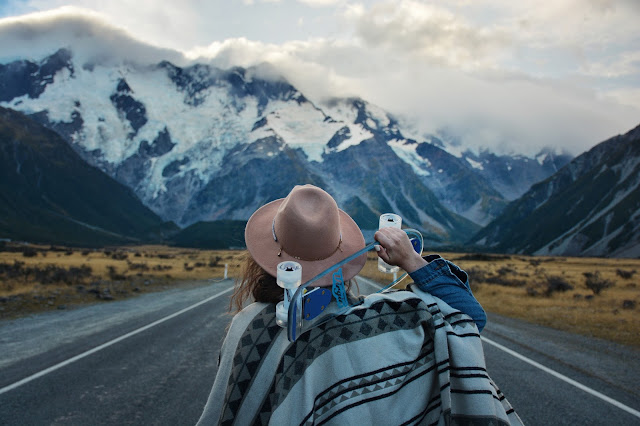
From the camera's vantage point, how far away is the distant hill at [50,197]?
445ft

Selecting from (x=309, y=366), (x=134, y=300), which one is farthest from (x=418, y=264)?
(x=134, y=300)

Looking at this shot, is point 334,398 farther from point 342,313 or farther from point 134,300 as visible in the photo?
point 134,300

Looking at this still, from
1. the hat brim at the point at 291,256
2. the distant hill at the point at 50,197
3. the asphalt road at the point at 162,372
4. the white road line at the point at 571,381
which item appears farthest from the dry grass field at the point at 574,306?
the distant hill at the point at 50,197

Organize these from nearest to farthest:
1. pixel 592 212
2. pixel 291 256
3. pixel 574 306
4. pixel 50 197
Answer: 1. pixel 291 256
2. pixel 574 306
3. pixel 592 212
4. pixel 50 197

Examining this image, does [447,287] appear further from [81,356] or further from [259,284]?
[81,356]

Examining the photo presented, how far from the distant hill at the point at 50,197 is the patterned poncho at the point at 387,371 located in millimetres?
131420

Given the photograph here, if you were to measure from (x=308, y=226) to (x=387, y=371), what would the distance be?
28.7 inches

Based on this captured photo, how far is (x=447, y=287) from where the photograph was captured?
2236 millimetres

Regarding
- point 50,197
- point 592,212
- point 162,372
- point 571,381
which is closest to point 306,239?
point 162,372

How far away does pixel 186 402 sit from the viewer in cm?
572

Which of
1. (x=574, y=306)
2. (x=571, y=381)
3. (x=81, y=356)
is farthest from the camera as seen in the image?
(x=574, y=306)

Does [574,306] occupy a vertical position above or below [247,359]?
below

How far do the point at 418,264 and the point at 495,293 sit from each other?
23521 mm

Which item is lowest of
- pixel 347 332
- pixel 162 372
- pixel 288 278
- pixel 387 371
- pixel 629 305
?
pixel 629 305
